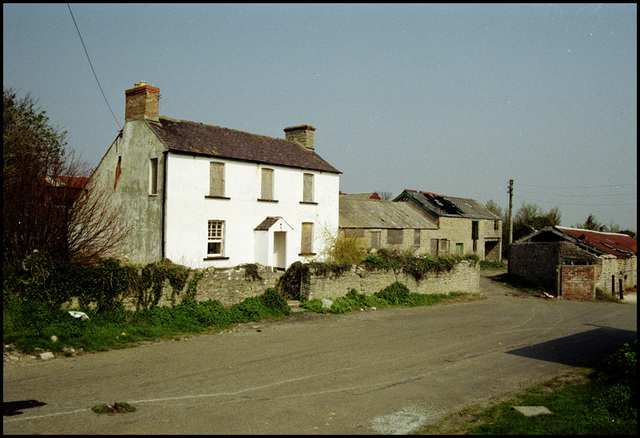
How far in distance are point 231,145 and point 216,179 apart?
2.46 meters

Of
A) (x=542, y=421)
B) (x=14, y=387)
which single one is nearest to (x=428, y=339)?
(x=542, y=421)

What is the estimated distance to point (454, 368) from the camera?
12133 millimetres

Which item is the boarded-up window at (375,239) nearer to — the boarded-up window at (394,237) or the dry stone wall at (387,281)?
the boarded-up window at (394,237)

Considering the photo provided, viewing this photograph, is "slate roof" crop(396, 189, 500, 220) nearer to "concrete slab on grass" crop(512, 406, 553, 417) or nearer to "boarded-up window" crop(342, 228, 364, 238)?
"boarded-up window" crop(342, 228, 364, 238)

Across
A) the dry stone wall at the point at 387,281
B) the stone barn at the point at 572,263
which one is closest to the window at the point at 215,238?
the dry stone wall at the point at 387,281

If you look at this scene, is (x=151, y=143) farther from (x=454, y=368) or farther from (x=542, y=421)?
(x=542, y=421)

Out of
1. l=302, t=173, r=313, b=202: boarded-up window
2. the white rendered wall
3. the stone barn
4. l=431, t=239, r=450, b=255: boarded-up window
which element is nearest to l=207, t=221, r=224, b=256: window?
the white rendered wall

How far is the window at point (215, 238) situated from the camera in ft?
69.4

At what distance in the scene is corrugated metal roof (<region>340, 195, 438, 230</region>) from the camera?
104ft

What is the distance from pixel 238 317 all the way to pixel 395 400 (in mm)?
8945

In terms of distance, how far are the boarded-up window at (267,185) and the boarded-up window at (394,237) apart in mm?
12713

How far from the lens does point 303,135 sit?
28016 mm

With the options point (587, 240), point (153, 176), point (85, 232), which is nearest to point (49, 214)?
point (85, 232)

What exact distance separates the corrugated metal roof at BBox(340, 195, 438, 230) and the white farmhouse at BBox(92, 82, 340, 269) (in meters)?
6.18
